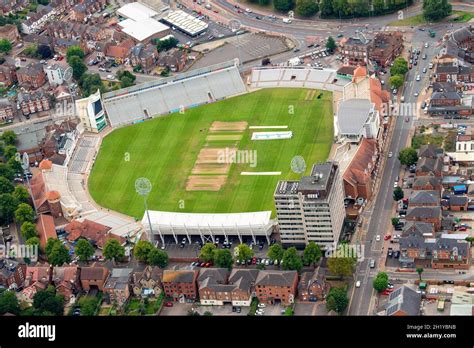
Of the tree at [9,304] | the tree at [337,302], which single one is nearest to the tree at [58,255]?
the tree at [9,304]

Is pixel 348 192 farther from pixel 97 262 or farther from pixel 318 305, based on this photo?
pixel 97 262

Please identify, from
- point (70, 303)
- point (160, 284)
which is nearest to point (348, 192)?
point (160, 284)

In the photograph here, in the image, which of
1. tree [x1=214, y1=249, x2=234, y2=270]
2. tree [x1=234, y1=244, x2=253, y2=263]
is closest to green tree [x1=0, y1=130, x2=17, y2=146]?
tree [x1=214, y1=249, x2=234, y2=270]

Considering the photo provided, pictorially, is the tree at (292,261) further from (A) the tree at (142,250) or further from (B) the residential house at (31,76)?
(B) the residential house at (31,76)

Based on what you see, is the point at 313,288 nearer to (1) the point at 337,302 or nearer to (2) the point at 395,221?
(1) the point at 337,302

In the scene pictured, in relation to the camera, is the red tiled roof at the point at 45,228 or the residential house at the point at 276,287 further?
the red tiled roof at the point at 45,228

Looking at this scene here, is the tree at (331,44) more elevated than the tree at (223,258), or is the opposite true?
the tree at (331,44)

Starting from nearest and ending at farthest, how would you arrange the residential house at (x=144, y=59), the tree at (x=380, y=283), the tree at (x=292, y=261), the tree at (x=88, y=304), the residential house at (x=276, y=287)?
1. the tree at (x=380, y=283)
2. the residential house at (x=276, y=287)
3. the tree at (x=88, y=304)
4. the tree at (x=292, y=261)
5. the residential house at (x=144, y=59)
